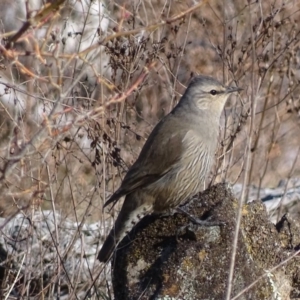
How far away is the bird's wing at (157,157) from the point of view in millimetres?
6238

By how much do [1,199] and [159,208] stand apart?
3.81m

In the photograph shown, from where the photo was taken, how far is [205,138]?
6.39m

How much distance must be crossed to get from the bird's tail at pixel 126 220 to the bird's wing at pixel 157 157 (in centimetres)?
10

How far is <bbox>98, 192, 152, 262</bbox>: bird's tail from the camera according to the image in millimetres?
5844

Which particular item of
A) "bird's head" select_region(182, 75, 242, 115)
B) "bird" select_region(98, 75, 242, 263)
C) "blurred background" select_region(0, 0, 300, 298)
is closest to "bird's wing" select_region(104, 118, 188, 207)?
"bird" select_region(98, 75, 242, 263)

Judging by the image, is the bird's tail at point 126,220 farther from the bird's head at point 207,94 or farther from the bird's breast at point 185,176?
the bird's head at point 207,94

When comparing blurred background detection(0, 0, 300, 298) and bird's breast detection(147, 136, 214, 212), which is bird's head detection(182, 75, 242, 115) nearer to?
blurred background detection(0, 0, 300, 298)

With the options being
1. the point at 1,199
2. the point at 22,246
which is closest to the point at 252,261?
the point at 22,246

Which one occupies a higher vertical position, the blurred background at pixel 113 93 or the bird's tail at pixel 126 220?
A: the blurred background at pixel 113 93

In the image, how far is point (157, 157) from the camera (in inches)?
247

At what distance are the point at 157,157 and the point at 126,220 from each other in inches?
20.4

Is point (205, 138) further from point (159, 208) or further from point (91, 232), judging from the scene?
point (91, 232)

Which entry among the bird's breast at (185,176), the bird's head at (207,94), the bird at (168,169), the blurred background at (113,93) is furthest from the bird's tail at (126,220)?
the bird's head at (207,94)

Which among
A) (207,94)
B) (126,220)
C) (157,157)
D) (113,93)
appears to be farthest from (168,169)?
(113,93)
